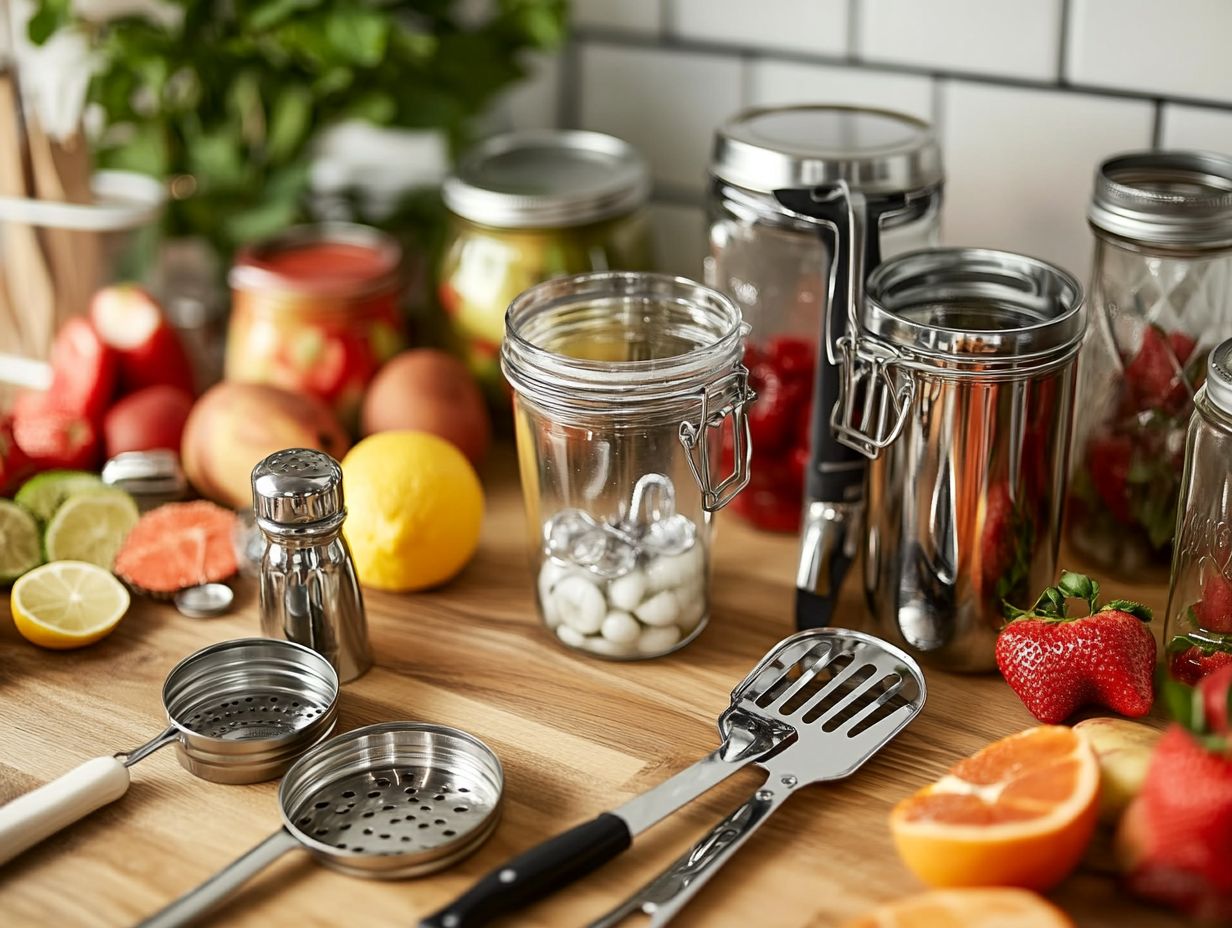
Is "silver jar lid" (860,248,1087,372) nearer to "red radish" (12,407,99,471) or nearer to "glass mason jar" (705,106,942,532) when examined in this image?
"glass mason jar" (705,106,942,532)

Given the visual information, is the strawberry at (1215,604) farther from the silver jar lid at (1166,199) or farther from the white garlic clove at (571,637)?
the white garlic clove at (571,637)

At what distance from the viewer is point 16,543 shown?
100 cm

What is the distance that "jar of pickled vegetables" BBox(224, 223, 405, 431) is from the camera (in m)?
1.15

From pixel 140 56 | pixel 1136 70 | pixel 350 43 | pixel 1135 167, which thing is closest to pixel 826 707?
pixel 1135 167

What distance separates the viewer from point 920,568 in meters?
0.88

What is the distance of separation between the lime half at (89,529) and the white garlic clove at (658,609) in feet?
1.35

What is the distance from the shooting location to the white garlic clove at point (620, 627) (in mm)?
907

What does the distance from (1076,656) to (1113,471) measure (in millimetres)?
224

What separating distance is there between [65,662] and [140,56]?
1.79 feet

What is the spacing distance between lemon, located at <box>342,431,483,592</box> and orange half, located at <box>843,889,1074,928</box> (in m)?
0.43

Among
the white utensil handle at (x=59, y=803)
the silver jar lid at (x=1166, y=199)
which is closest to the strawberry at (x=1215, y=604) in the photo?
the silver jar lid at (x=1166, y=199)

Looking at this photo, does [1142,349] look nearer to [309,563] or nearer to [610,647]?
[610,647]

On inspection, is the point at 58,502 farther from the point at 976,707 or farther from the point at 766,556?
the point at 976,707

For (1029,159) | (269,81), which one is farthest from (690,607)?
(269,81)
